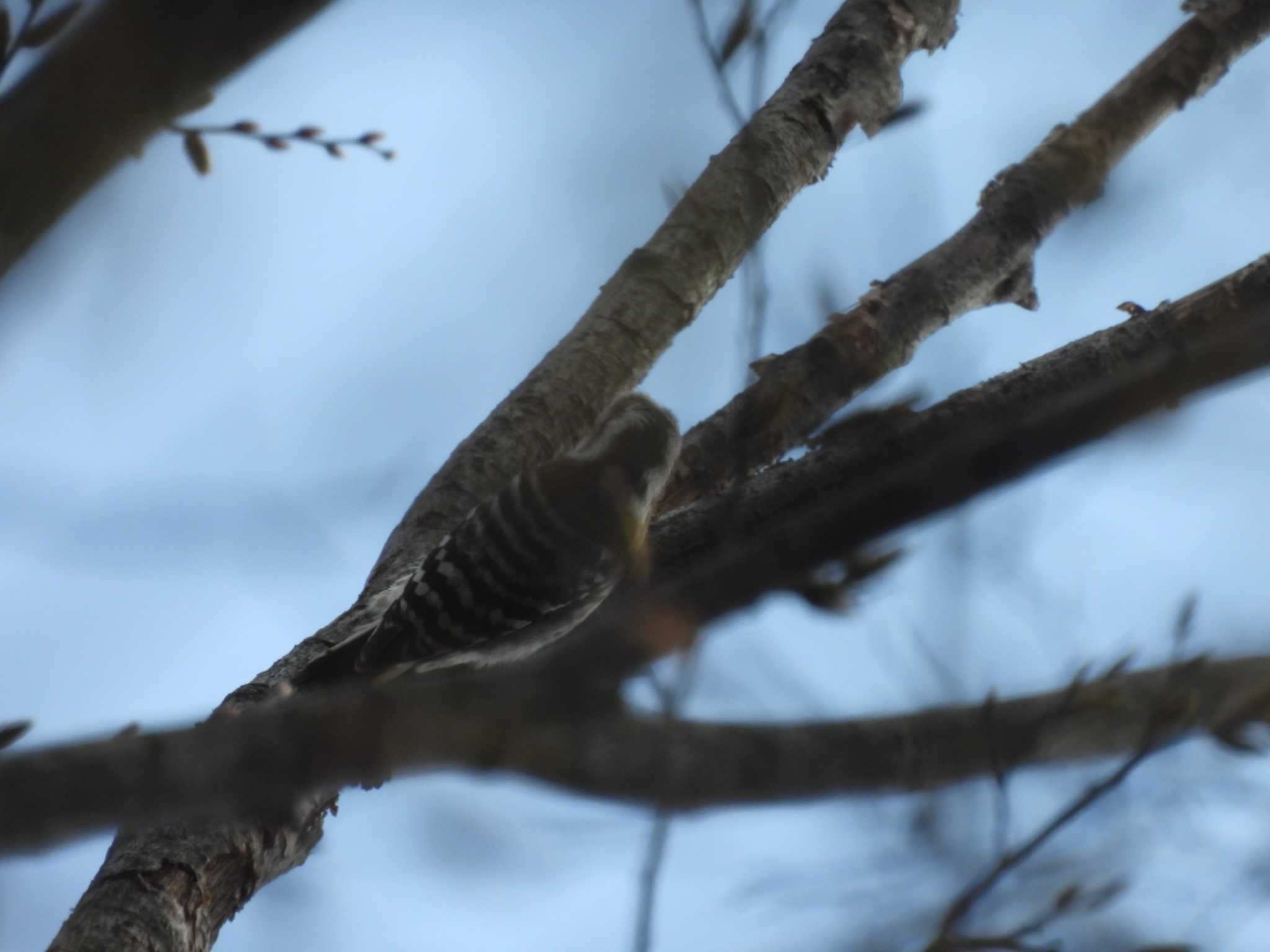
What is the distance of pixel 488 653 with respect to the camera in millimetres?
4199

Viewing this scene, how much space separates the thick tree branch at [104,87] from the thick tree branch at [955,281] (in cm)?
182

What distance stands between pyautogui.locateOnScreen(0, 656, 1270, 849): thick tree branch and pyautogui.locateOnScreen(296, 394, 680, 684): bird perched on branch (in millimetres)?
2180

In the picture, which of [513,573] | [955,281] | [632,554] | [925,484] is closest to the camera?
[925,484]

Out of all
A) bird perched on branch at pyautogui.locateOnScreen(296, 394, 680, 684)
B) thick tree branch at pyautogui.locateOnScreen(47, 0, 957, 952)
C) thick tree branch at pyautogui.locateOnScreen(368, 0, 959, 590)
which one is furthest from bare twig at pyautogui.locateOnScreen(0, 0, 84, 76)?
thick tree branch at pyautogui.locateOnScreen(368, 0, 959, 590)

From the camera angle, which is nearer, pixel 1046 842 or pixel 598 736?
pixel 598 736

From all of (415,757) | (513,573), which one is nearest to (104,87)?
(415,757)

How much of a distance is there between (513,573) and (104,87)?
277cm

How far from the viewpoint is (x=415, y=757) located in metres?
0.91

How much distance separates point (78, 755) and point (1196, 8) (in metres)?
3.97

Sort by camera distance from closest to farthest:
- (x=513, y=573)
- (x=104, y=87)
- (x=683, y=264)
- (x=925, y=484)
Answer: (x=925, y=484)
(x=104, y=87)
(x=513, y=573)
(x=683, y=264)

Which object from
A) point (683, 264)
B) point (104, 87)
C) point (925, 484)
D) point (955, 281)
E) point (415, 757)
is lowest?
point (415, 757)

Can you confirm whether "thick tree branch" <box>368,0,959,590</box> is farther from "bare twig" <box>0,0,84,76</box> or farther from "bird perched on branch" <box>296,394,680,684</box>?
"bare twig" <box>0,0,84,76</box>

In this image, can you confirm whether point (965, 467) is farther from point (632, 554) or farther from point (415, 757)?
point (632, 554)

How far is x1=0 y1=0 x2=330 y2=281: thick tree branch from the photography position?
1.18 metres
